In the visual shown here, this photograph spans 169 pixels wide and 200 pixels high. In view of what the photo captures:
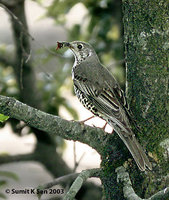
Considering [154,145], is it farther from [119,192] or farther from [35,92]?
[35,92]

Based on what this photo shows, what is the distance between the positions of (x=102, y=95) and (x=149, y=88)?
81 centimetres

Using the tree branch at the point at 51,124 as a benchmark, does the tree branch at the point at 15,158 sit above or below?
above

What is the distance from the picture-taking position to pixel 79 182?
3482 millimetres

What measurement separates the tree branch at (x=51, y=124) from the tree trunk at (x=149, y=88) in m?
0.26

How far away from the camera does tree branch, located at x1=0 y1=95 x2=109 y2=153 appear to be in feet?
11.5

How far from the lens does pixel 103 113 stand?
438 cm

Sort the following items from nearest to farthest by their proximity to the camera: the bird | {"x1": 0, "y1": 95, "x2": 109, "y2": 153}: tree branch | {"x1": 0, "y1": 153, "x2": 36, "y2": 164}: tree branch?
{"x1": 0, "y1": 95, "x2": 109, "y2": 153}: tree branch, the bird, {"x1": 0, "y1": 153, "x2": 36, "y2": 164}: tree branch

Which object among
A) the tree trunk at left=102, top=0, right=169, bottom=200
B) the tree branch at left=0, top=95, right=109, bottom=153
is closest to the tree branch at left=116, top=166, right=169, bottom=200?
the tree trunk at left=102, top=0, right=169, bottom=200

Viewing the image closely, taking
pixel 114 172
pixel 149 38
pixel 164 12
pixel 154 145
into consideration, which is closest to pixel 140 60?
pixel 149 38

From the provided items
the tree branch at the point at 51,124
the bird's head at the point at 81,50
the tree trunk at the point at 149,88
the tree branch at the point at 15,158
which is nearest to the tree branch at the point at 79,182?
the tree trunk at the point at 149,88

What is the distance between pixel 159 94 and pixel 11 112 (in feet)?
4.11

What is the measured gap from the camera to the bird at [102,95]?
3.73 meters

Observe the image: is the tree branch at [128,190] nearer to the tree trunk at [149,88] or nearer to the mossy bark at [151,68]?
the tree trunk at [149,88]

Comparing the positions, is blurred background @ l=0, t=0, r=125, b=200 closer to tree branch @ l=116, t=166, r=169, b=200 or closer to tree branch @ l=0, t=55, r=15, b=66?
tree branch @ l=0, t=55, r=15, b=66
